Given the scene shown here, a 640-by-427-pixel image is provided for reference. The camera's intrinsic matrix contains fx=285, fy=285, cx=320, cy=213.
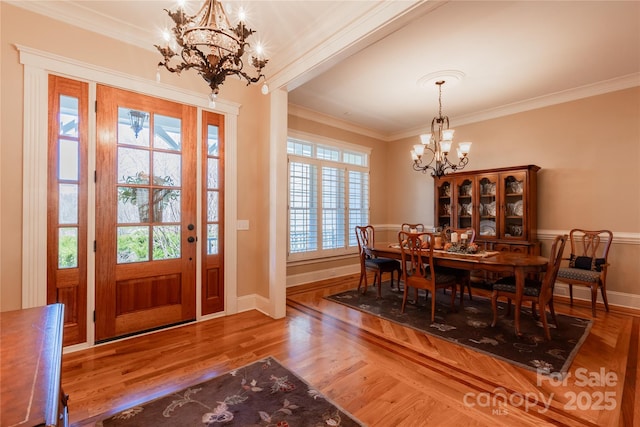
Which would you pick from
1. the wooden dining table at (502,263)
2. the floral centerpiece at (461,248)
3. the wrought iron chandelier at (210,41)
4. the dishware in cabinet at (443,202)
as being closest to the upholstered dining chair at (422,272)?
the wooden dining table at (502,263)

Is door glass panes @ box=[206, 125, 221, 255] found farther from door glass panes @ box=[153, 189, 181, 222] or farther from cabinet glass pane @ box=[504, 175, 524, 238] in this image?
cabinet glass pane @ box=[504, 175, 524, 238]

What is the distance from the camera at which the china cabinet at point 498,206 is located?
13.5 feet

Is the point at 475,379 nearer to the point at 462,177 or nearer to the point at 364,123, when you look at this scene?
the point at 462,177

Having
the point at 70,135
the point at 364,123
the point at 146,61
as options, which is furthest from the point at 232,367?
the point at 364,123

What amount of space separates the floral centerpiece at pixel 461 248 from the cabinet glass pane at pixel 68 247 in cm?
388

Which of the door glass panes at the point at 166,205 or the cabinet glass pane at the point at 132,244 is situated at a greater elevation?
the door glass panes at the point at 166,205

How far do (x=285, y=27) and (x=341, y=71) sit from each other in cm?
104

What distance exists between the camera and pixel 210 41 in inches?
63.2

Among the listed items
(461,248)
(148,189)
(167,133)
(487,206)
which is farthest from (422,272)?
(167,133)

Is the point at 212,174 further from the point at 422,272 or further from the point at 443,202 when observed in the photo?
the point at 443,202

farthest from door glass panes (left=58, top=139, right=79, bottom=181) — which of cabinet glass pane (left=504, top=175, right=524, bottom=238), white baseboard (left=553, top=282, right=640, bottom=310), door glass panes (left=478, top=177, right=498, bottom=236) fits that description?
white baseboard (left=553, top=282, right=640, bottom=310)

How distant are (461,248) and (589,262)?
1.61 meters

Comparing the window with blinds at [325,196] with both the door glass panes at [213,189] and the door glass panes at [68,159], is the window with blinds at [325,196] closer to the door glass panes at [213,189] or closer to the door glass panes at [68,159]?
the door glass panes at [213,189]

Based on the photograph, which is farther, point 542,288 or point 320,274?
point 320,274
